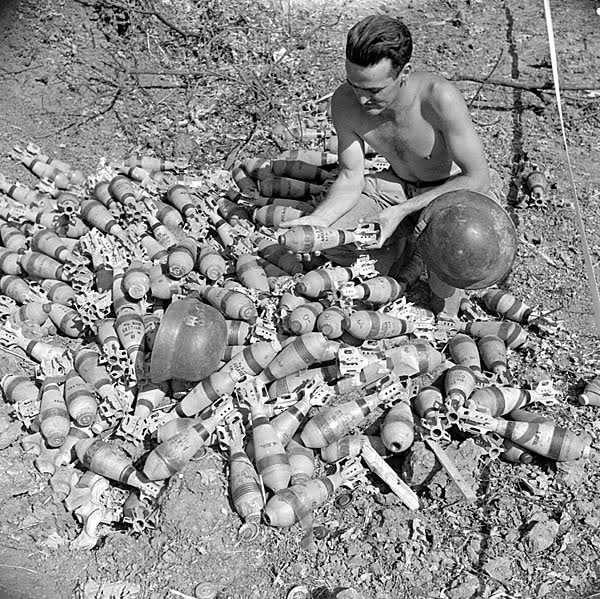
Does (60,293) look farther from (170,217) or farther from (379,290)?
(379,290)

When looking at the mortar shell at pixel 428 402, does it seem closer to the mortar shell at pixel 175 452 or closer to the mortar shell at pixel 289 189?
the mortar shell at pixel 175 452

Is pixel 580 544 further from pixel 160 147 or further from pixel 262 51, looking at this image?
pixel 262 51

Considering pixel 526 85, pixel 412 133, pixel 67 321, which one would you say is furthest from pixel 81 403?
pixel 526 85

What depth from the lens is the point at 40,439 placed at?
449cm

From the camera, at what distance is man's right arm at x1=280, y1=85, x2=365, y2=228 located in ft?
16.6

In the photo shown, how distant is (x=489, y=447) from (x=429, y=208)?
1.50 meters

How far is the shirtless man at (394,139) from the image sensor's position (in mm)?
4357

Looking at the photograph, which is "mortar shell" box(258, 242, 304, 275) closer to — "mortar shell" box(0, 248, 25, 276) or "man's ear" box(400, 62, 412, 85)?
"man's ear" box(400, 62, 412, 85)

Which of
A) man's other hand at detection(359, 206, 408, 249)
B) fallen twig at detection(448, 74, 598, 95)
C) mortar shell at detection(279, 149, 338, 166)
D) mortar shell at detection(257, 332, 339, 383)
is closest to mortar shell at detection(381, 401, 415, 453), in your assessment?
mortar shell at detection(257, 332, 339, 383)

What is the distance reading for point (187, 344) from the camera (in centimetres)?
415

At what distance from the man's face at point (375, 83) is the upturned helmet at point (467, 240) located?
0.71 meters

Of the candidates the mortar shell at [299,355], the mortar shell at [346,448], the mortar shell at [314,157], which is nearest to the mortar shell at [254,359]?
the mortar shell at [299,355]

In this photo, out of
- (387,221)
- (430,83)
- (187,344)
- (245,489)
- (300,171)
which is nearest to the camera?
(245,489)

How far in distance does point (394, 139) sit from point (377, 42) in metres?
0.88
